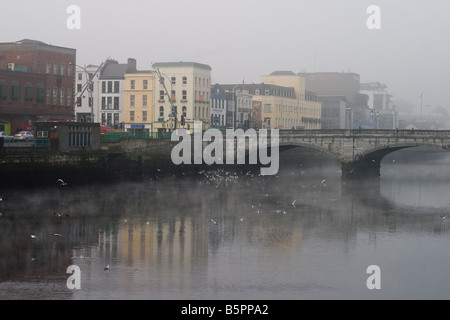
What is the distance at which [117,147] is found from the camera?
77.2m

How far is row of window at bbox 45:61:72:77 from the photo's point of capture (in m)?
92.0

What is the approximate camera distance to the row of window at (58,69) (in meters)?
92.0

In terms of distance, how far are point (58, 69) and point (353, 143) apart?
37.1 m

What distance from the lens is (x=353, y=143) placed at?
8738cm

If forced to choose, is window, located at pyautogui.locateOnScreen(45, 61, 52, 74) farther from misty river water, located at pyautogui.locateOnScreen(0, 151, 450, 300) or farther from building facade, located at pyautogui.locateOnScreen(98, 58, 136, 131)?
building facade, located at pyautogui.locateOnScreen(98, 58, 136, 131)

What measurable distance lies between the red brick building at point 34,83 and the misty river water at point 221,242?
19811 millimetres

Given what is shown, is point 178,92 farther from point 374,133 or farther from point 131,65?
point 374,133

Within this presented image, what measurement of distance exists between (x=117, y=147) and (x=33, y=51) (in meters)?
22.1

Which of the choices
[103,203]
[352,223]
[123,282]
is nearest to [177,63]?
[103,203]

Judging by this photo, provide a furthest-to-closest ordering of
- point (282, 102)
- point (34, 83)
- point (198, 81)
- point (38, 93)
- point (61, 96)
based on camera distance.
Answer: point (282, 102) < point (198, 81) < point (61, 96) < point (38, 93) < point (34, 83)

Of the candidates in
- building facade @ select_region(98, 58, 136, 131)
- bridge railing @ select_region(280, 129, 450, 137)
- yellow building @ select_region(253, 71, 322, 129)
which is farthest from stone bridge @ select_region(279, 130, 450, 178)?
yellow building @ select_region(253, 71, 322, 129)

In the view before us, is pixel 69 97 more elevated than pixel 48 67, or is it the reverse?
pixel 48 67

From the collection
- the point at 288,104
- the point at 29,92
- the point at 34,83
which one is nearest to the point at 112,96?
the point at 34,83
